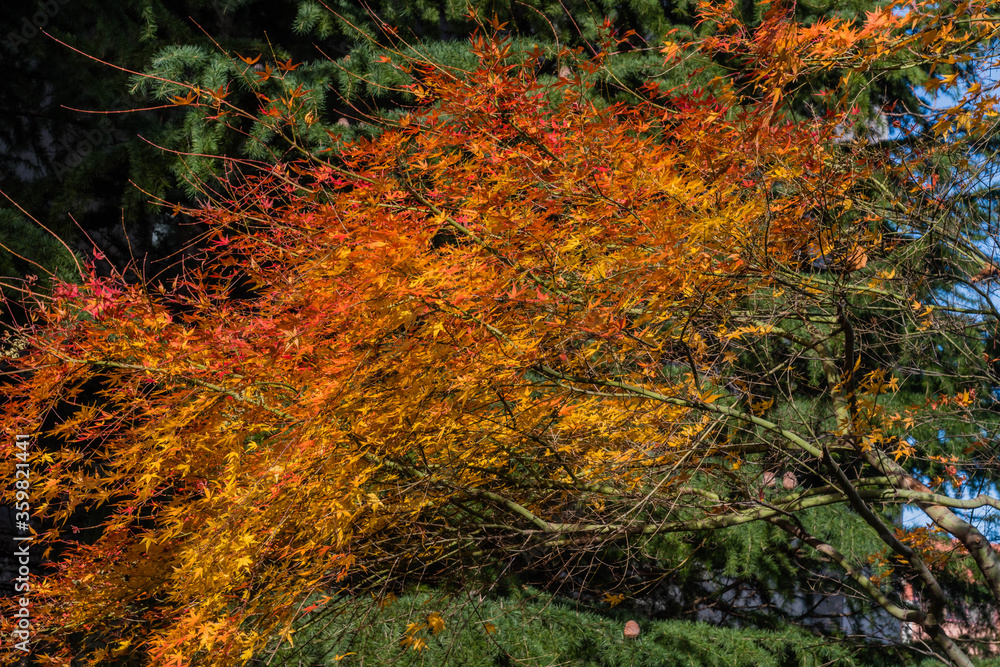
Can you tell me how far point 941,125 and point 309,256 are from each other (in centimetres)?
246

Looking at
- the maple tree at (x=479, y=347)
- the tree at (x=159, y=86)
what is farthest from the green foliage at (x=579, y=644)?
the tree at (x=159, y=86)

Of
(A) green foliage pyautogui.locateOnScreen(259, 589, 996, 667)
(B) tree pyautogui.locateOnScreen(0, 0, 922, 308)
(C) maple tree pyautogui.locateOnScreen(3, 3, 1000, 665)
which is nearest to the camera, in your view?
(C) maple tree pyautogui.locateOnScreen(3, 3, 1000, 665)

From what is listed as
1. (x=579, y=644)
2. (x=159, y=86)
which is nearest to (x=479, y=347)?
(x=579, y=644)

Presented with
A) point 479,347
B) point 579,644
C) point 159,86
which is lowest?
point 579,644

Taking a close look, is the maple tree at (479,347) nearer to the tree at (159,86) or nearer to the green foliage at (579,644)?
the green foliage at (579,644)

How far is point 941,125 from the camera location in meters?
2.63

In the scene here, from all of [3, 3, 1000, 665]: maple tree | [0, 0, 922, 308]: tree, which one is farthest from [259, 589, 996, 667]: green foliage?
[0, 0, 922, 308]: tree

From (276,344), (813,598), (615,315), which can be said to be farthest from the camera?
(813,598)

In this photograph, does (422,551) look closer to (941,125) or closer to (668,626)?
(668,626)

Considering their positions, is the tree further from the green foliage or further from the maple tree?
the green foliage

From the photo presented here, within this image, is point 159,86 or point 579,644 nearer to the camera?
point 579,644

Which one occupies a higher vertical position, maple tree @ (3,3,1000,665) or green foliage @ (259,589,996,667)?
maple tree @ (3,3,1000,665)

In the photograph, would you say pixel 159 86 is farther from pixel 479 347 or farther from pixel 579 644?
pixel 579 644

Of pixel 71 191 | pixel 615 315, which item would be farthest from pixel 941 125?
pixel 71 191
